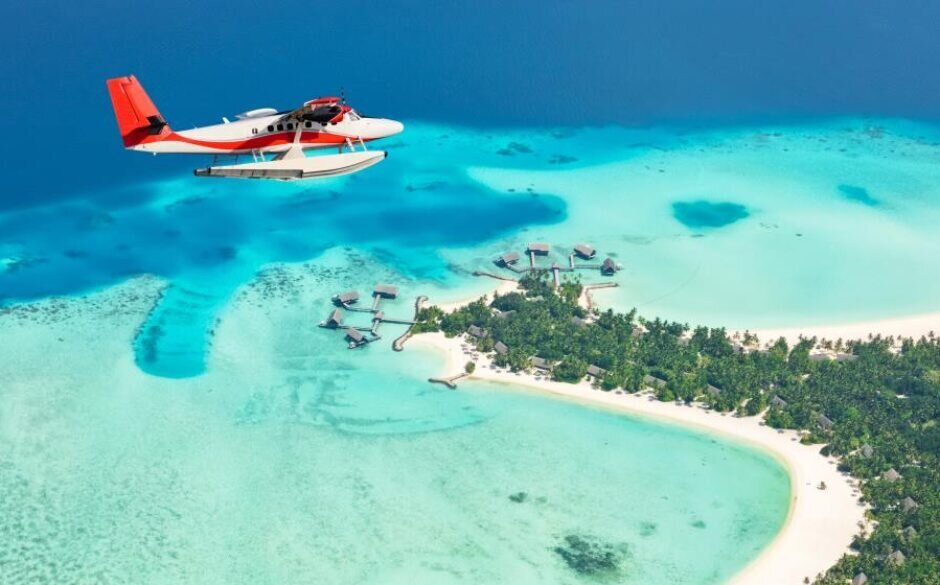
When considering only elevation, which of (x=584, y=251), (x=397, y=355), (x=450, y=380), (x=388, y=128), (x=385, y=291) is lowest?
(x=450, y=380)

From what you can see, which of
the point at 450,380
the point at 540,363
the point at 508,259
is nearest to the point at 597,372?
the point at 540,363

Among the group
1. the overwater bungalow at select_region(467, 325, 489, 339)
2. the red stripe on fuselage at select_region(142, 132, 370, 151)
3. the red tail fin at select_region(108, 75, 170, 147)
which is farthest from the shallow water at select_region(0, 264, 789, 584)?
the red tail fin at select_region(108, 75, 170, 147)

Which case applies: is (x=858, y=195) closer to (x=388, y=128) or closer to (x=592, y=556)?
(x=388, y=128)

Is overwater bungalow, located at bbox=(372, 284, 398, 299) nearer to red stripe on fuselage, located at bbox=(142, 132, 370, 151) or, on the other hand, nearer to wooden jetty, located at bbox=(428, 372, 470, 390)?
wooden jetty, located at bbox=(428, 372, 470, 390)

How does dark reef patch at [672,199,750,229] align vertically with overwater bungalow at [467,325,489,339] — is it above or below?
above

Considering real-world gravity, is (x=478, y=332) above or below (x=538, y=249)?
below

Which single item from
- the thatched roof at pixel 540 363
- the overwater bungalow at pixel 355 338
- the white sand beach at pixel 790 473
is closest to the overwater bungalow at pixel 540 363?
the thatched roof at pixel 540 363

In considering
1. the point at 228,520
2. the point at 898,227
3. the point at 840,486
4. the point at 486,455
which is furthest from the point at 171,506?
the point at 898,227
